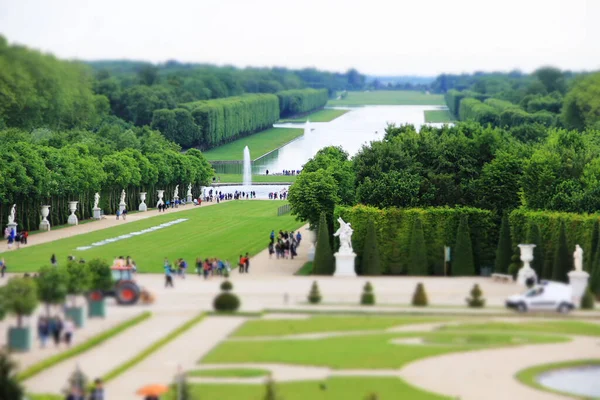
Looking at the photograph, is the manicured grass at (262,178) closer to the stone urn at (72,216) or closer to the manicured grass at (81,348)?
the stone urn at (72,216)

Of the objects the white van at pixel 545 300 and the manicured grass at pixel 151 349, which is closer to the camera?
the manicured grass at pixel 151 349

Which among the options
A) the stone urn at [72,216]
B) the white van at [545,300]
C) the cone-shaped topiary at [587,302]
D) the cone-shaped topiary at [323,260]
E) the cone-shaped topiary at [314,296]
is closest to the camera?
the white van at [545,300]

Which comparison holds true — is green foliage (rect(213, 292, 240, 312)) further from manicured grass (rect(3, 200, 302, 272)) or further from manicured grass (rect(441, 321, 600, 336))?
manicured grass (rect(3, 200, 302, 272))

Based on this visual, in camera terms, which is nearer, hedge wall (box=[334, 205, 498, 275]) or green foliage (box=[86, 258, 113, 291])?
green foliage (box=[86, 258, 113, 291])

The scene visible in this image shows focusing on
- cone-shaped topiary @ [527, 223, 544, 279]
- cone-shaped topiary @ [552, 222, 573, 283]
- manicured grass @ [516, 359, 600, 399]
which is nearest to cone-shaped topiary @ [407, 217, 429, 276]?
cone-shaped topiary @ [527, 223, 544, 279]

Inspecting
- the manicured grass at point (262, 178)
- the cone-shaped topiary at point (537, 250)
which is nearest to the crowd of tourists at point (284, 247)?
the cone-shaped topiary at point (537, 250)

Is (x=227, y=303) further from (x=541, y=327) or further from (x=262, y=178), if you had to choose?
(x=262, y=178)

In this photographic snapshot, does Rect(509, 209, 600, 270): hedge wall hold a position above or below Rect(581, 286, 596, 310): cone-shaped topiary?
above
